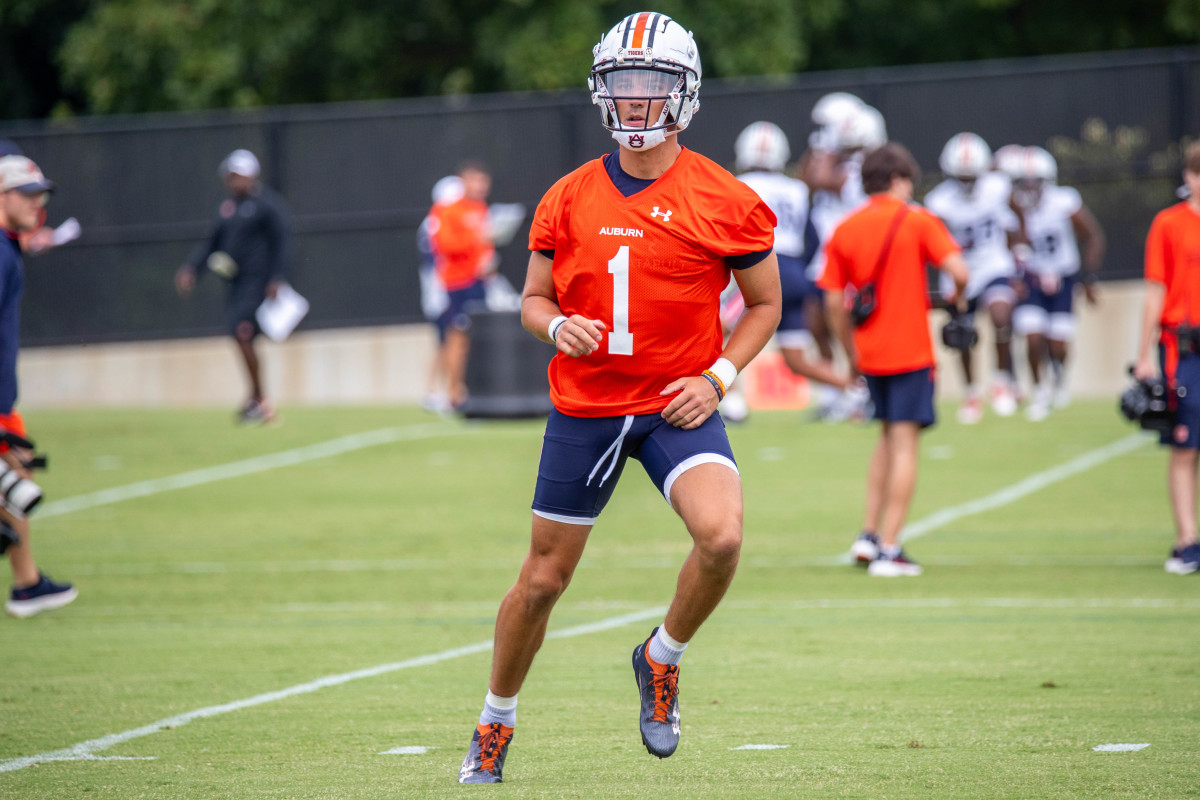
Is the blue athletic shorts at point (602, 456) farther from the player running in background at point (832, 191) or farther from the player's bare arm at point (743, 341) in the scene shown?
the player running in background at point (832, 191)

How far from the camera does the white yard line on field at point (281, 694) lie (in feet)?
18.8

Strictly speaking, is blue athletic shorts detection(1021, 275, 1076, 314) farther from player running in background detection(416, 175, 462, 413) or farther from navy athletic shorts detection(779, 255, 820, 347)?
player running in background detection(416, 175, 462, 413)

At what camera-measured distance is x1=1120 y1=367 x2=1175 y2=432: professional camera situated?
930cm

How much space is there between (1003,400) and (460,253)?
20.2 ft

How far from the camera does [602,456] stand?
5285 mm

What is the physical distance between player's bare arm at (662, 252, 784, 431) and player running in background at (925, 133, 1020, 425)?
1171cm

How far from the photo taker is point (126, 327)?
23.5 m

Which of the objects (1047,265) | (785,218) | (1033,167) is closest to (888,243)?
(785,218)

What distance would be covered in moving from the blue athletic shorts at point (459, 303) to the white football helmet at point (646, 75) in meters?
13.9

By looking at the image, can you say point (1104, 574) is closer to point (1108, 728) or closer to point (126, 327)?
point (1108, 728)

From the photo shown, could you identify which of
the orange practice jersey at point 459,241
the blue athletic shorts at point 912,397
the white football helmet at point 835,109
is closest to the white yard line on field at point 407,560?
the blue athletic shorts at point 912,397

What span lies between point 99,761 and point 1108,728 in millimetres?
3342

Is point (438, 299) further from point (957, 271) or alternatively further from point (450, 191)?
point (957, 271)

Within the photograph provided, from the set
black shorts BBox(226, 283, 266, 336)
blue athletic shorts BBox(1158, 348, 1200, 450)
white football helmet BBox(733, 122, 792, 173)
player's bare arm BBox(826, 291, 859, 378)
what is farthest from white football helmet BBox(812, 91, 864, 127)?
blue athletic shorts BBox(1158, 348, 1200, 450)
